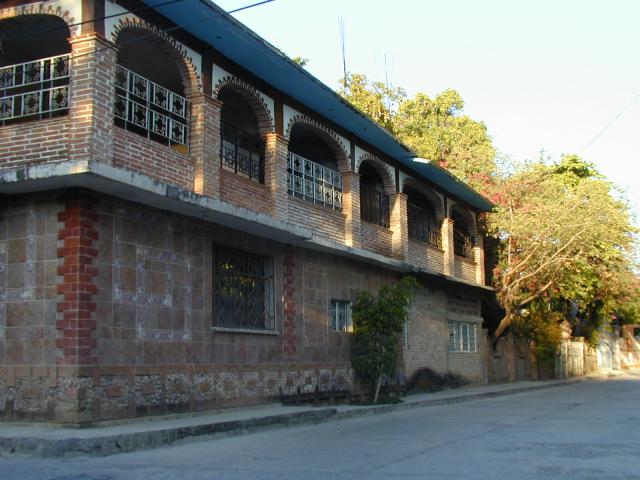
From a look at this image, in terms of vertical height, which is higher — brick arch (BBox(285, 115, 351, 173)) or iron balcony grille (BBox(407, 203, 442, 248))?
brick arch (BBox(285, 115, 351, 173))

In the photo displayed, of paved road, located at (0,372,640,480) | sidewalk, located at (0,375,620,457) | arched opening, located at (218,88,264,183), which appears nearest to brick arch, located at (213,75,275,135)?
arched opening, located at (218,88,264,183)

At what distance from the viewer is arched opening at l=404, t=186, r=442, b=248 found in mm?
22562

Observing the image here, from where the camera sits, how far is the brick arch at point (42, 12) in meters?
10.8

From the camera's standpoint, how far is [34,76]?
11.9m

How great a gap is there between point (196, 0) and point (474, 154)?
18223 mm

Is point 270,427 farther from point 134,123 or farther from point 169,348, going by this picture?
point 134,123

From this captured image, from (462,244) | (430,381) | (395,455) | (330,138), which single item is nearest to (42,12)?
(330,138)

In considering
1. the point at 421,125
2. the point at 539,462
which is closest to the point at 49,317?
the point at 539,462

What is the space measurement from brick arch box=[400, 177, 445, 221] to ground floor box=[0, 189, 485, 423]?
6426mm

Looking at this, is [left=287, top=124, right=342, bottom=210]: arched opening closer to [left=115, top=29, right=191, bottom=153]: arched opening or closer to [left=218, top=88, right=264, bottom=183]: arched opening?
[left=218, top=88, right=264, bottom=183]: arched opening

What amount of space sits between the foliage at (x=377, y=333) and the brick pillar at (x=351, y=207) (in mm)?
1544

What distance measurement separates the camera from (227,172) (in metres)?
13.8

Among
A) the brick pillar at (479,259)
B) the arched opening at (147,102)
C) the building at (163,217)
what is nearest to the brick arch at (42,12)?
the building at (163,217)

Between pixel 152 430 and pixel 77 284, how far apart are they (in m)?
2.27
